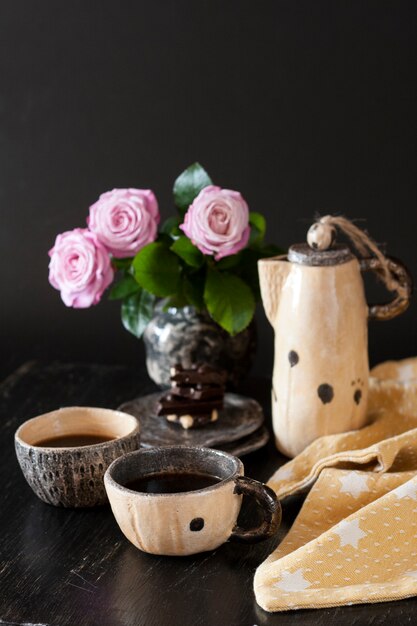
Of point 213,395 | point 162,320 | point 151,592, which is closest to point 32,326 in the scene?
point 162,320

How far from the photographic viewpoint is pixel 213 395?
1.43 m

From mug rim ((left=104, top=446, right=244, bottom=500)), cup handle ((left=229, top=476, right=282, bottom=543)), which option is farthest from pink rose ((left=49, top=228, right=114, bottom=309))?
cup handle ((left=229, top=476, right=282, bottom=543))

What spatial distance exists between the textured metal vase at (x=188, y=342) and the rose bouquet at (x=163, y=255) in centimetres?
3

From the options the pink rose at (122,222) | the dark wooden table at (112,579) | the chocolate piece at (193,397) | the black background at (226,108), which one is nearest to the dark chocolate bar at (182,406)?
the chocolate piece at (193,397)

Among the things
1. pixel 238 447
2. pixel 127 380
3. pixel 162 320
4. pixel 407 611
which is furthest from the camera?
pixel 127 380

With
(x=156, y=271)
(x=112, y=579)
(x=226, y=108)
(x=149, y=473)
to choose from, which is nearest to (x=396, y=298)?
(x=156, y=271)

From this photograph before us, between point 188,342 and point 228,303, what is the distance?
96 millimetres

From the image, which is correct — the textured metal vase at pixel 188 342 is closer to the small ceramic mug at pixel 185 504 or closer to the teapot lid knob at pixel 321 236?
the teapot lid knob at pixel 321 236

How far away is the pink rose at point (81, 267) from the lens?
1483 mm

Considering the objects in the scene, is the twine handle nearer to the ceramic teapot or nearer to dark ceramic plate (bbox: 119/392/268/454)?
the ceramic teapot

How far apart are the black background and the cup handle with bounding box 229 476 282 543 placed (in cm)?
105

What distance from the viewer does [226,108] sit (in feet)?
6.79

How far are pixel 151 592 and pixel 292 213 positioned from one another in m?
1.15

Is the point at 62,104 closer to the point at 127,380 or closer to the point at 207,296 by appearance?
the point at 127,380
